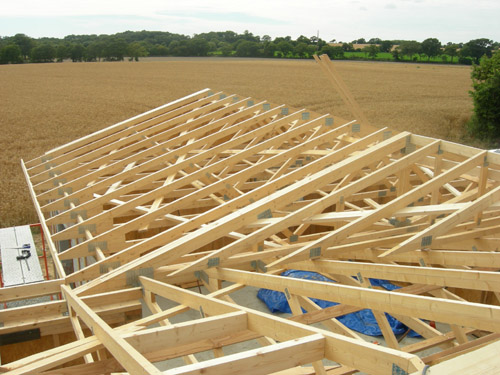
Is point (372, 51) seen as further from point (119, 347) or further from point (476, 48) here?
point (119, 347)

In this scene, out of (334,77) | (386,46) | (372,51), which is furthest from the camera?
(386,46)

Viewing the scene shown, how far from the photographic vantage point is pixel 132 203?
22.7ft

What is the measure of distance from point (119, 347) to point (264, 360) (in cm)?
90

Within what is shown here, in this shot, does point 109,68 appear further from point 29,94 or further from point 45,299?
point 45,299

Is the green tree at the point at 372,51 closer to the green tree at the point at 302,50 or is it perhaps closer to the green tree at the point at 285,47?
the green tree at the point at 302,50

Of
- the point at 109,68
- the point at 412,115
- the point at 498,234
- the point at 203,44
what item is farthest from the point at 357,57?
the point at 498,234

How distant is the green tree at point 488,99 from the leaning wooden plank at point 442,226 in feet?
61.3

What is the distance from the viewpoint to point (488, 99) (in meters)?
22.2

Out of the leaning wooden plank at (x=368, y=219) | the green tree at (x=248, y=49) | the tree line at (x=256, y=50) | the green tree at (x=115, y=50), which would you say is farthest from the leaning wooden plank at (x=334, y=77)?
the green tree at (x=248, y=49)

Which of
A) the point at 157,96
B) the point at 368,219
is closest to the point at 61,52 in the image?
the point at 157,96

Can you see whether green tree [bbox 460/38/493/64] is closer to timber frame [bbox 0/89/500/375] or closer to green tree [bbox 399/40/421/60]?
green tree [bbox 399/40/421/60]

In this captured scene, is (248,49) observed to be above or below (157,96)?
above

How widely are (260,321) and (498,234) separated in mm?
3907

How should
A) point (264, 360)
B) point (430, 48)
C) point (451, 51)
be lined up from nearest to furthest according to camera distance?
point (264, 360)
point (451, 51)
point (430, 48)
